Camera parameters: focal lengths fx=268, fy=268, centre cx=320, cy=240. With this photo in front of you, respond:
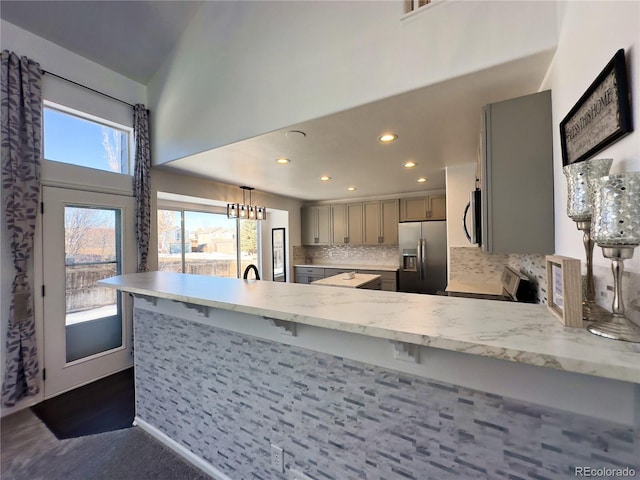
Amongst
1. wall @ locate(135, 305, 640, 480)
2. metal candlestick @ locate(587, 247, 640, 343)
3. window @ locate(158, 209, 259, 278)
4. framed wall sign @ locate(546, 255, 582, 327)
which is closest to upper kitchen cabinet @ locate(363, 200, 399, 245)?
window @ locate(158, 209, 259, 278)

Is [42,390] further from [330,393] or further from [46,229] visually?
[330,393]

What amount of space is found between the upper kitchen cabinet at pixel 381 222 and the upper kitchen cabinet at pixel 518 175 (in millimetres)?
3832

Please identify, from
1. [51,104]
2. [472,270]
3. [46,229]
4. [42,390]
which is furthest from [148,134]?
[472,270]

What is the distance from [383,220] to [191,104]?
12.8ft

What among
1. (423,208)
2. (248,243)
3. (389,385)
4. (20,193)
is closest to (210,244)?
(248,243)

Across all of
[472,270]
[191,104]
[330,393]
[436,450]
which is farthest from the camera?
[472,270]

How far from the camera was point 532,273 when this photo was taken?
7.54 ft

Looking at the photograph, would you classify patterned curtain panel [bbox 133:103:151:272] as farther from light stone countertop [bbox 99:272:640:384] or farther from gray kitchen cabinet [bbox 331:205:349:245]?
gray kitchen cabinet [bbox 331:205:349:245]

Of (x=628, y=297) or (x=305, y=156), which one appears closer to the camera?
(x=628, y=297)

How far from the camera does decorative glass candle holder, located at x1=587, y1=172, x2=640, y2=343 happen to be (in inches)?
24.6

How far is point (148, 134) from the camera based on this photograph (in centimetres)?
331

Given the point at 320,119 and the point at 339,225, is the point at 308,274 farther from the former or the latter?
the point at 320,119

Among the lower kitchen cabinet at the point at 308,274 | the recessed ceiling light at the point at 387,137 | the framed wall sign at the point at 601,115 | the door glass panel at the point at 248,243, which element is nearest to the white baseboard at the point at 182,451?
the framed wall sign at the point at 601,115

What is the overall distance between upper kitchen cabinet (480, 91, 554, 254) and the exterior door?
12.1 feet
